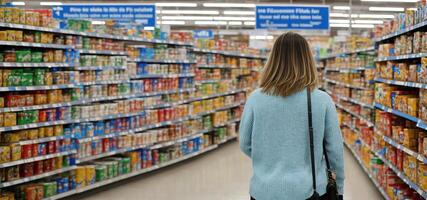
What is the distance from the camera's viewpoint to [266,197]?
2986 millimetres

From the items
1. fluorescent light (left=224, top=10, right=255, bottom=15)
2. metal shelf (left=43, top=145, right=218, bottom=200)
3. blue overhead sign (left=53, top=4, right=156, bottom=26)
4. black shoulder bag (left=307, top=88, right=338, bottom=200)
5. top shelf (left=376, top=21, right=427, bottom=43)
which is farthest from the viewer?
fluorescent light (left=224, top=10, right=255, bottom=15)

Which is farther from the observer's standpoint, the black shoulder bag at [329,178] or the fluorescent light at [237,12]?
the fluorescent light at [237,12]

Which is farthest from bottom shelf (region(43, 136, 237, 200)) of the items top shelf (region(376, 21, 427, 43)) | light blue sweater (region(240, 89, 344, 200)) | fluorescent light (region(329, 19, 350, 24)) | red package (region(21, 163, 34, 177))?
fluorescent light (region(329, 19, 350, 24))

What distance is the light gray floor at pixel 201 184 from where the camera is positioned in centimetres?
764

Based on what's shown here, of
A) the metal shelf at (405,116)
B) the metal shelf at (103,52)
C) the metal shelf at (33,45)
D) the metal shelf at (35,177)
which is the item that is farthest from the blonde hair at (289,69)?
the metal shelf at (103,52)

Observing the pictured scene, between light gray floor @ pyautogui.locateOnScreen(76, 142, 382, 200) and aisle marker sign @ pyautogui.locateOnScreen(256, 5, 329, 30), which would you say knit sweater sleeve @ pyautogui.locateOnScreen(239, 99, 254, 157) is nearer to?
light gray floor @ pyautogui.locateOnScreen(76, 142, 382, 200)

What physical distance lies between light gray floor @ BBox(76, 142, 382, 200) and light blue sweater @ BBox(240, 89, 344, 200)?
15.0 ft

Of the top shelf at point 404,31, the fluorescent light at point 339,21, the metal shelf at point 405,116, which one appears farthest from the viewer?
the fluorescent light at point 339,21

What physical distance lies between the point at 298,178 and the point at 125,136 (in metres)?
5.98

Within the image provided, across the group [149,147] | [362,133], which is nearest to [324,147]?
[149,147]

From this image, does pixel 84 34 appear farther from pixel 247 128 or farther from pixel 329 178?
pixel 329 178

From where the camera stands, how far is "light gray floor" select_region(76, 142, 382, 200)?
7.64 metres

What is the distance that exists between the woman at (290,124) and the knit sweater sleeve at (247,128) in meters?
0.04

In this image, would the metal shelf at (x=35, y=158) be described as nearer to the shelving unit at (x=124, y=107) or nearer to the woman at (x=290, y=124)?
the shelving unit at (x=124, y=107)
